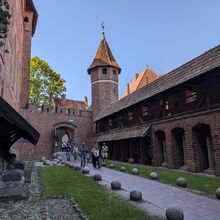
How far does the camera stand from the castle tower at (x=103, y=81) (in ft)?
108

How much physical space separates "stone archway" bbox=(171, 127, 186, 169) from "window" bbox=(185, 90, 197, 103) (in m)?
1.94

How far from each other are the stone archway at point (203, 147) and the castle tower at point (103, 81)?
1966cm

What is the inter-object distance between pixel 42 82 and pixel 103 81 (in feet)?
28.0

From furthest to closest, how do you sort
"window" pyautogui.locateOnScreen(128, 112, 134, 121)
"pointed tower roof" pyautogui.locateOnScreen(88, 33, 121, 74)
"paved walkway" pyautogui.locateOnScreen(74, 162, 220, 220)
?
"pointed tower roof" pyautogui.locateOnScreen(88, 33, 121, 74), "window" pyautogui.locateOnScreen(128, 112, 134, 121), "paved walkway" pyautogui.locateOnScreen(74, 162, 220, 220)

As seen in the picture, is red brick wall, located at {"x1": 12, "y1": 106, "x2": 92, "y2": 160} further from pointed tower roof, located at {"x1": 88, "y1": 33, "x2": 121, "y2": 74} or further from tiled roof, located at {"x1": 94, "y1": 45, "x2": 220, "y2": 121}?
tiled roof, located at {"x1": 94, "y1": 45, "x2": 220, "y2": 121}

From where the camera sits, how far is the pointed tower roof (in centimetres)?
3430

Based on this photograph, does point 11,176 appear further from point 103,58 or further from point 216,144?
point 103,58

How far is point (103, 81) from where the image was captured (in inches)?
1325

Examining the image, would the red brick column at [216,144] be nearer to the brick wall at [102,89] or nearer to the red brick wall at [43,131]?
the red brick wall at [43,131]

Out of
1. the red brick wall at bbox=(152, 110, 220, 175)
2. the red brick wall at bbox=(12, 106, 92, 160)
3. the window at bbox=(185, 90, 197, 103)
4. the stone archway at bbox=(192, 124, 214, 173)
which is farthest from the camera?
the red brick wall at bbox=(12, 106, 92, 160)

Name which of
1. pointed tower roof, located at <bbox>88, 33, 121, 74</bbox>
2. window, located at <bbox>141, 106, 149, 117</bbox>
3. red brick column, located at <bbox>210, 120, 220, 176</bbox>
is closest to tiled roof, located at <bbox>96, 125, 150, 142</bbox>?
window, located at <bbox>141, 106, 149, 117</bbox>

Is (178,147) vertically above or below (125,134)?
below

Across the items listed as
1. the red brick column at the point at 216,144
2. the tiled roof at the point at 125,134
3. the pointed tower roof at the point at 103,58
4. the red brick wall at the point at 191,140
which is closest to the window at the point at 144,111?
the tiled roof at the point at 125,134

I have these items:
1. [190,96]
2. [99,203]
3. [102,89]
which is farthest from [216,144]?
[102,89]
